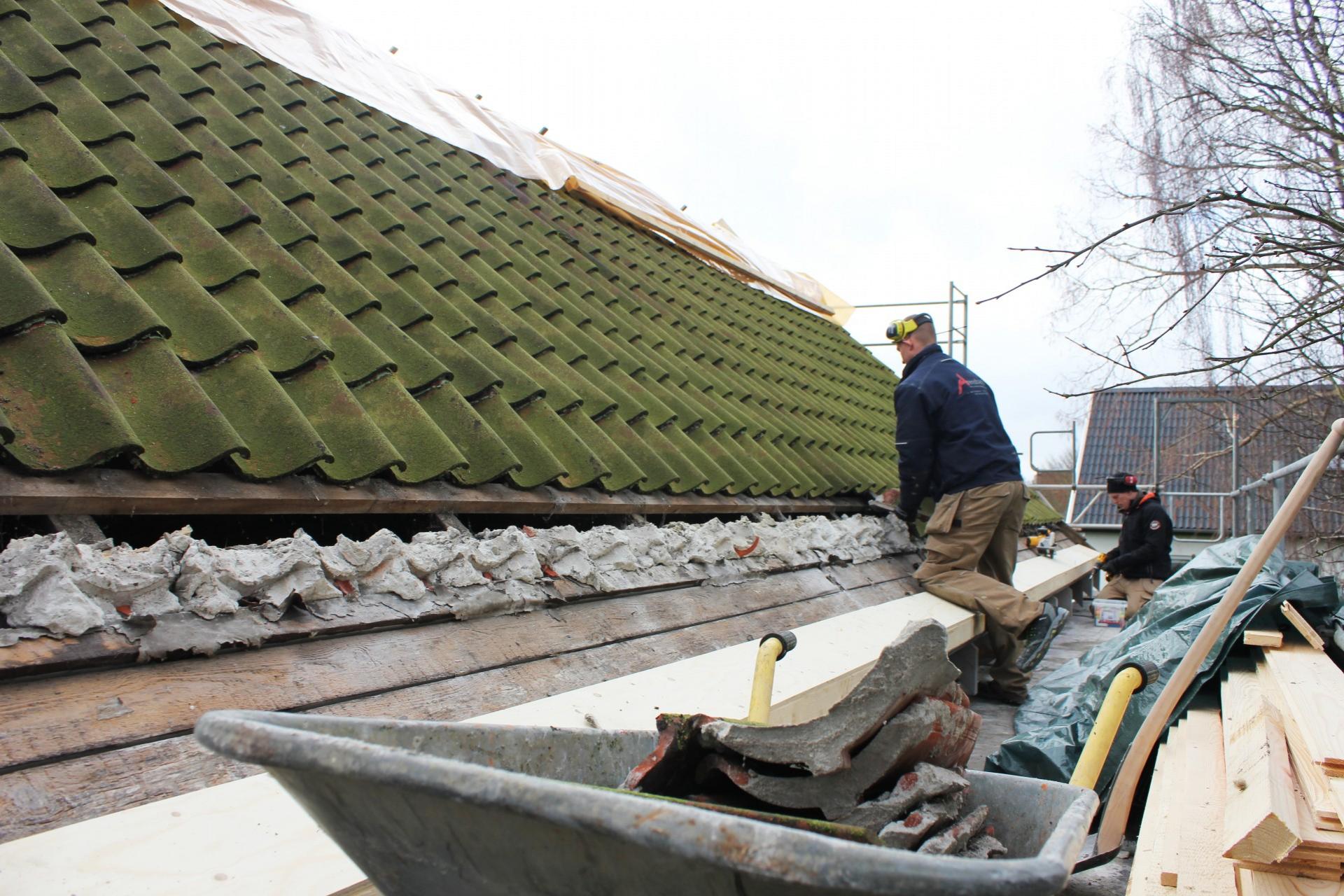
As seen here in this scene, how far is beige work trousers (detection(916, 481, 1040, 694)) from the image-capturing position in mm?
4680

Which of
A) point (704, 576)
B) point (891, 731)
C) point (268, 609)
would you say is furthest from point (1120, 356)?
point (268, 609)

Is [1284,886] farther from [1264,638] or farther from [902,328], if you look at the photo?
[902,328]

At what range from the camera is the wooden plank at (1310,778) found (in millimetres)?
1758

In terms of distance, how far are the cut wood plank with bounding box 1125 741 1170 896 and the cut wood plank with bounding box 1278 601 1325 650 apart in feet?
3.12

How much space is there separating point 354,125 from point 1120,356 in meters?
3.92

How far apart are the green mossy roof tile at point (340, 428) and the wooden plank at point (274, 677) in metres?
0.46

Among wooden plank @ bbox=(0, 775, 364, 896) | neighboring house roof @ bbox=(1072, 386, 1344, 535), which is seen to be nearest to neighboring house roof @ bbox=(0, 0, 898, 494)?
wooden plank @ bbox=(0, 775, 364, 896)

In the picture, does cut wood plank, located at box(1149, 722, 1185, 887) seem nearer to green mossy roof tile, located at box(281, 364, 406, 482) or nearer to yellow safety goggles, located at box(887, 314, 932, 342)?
green mossy roof tile, located at box(281, 364, 406, 482)

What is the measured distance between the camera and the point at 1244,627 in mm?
3498

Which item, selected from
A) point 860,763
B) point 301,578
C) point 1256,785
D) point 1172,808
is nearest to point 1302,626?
point 1172,808

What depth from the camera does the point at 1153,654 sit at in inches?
156

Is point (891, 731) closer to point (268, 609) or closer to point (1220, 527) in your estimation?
point (268, 609)

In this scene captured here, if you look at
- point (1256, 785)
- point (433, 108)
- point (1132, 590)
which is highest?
point (433, 108)

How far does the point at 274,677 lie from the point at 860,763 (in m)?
1.04
